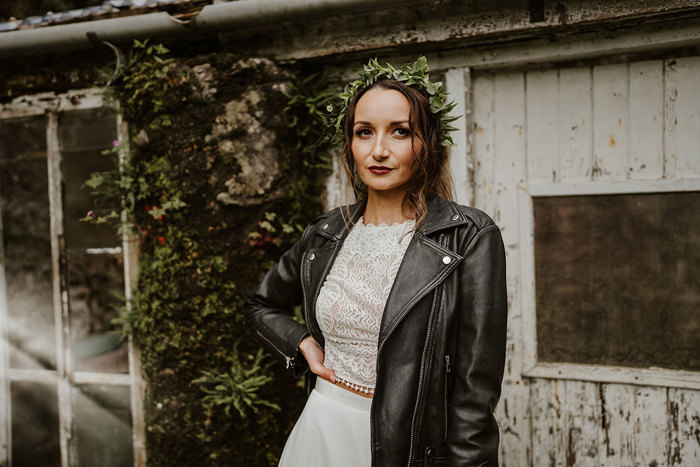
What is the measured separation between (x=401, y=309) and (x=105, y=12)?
8.65ft

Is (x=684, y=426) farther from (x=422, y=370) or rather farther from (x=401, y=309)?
(x=401, y=309)

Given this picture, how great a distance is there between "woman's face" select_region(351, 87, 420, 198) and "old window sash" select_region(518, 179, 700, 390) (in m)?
1.15

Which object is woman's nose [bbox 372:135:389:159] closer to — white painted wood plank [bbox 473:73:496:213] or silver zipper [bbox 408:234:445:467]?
silver zipper [bbox 408:234:445:467]

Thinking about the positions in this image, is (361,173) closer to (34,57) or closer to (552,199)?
(552,199)

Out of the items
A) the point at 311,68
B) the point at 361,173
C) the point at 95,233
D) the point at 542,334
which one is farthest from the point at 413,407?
the point at 95,233

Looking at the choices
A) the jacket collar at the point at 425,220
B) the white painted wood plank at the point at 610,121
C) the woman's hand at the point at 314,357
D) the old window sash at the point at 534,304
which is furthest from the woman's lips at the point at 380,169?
the white painted wood plank at the point at 610,121

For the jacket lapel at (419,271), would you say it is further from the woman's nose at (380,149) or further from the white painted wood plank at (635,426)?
the white painted wood plank at (635,426)

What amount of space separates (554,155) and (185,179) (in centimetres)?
200

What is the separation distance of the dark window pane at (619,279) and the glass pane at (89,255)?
2.58 m

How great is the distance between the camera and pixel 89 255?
10.6 ft

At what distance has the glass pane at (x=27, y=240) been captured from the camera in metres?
3.33

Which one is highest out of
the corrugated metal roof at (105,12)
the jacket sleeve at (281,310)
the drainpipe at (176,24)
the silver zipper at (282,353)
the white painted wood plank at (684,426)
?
the corrugated metal roof at (105,12)

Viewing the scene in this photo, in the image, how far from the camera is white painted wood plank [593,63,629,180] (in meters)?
2.51

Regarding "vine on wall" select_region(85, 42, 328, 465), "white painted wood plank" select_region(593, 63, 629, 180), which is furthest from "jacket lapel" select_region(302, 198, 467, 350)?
"white painted wood plank" select_region(593, 63, 629, 180)
